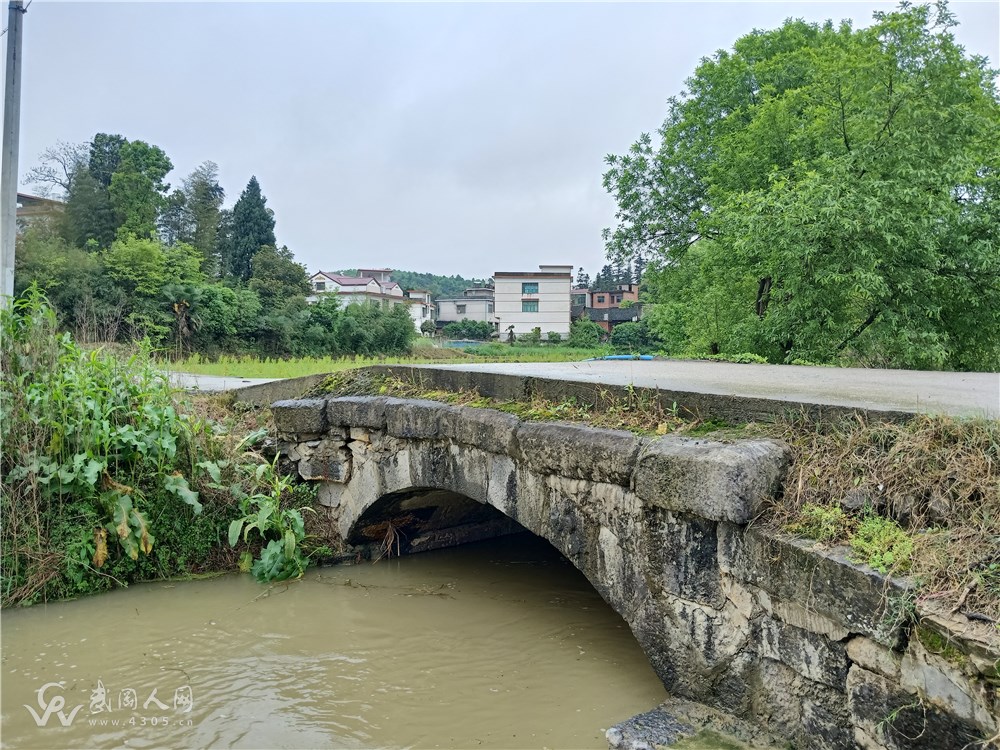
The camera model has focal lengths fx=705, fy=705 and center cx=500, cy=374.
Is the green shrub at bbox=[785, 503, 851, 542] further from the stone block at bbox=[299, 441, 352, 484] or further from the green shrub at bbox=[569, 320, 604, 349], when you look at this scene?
the green shrub at bbox=[569, 320, 604, 349]

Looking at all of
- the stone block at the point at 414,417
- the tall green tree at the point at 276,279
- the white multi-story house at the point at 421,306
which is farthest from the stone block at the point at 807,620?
the white multi-story house at the point at 421,306

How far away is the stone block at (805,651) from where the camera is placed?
244 centimetres

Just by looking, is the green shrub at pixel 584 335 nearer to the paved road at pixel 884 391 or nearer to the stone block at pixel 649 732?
the paved road at pixel 884 391

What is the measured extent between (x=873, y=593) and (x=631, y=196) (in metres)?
16.9

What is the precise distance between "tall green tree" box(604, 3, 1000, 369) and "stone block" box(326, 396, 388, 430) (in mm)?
6314

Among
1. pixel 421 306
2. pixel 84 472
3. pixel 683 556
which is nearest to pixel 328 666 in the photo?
pixel 683 556

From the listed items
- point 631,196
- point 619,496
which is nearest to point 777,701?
point 619,496

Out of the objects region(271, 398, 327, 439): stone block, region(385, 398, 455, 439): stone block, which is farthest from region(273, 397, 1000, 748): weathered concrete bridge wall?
region(271, 398, 327, 439): stone block

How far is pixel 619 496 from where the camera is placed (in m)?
3.39

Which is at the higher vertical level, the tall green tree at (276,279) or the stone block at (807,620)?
the tall green tree at (276,279)

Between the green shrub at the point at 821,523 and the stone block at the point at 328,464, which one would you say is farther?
the stone block at the point at 328,464

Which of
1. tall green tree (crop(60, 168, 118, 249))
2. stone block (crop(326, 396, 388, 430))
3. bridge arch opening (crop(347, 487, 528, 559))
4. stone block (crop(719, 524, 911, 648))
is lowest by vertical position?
bridge arch opening (crop(347, 487, 528, 559))

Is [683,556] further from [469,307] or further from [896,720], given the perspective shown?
[469,307]

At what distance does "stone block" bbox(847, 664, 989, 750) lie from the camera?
6.64ft
